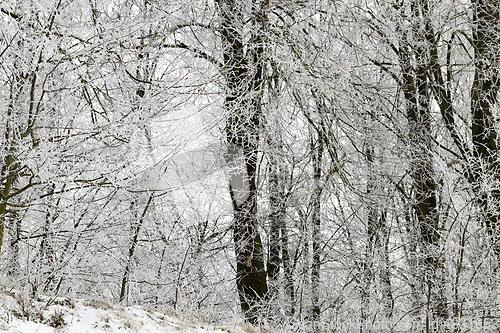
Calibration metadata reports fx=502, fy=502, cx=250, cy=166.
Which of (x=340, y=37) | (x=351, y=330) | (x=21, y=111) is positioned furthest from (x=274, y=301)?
(x=21, y=111)

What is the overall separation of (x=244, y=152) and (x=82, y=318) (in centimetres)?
396

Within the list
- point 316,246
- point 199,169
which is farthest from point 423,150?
point 199,169

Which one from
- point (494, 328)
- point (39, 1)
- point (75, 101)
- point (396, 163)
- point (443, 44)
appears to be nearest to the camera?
point (39, 1)

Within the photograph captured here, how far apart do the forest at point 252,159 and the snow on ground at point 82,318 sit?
1.01 meters

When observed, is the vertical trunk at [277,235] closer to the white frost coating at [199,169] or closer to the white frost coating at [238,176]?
the white frost coating at [238,176]

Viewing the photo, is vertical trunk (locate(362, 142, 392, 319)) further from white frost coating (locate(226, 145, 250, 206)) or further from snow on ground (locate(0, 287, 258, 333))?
snow on ground (locate(0, 287, 258, 333))

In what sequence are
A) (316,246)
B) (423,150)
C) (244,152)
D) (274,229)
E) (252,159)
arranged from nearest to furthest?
(244,152) → (252,159) → (423,150) → (274,229) → (316,246)

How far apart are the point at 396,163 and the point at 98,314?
5675mm

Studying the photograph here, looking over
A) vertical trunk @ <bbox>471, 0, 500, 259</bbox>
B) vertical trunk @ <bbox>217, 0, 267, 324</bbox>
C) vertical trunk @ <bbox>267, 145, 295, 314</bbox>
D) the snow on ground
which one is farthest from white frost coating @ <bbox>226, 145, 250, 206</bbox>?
vertical trunk @ <bbox>471, 0, 500, 259</bbox>

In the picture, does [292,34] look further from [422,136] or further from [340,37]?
[422,136]

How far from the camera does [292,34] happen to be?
6828 mm

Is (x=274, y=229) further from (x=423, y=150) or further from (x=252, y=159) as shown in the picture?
(x=423, y=150)

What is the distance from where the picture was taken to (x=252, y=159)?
7.76 m

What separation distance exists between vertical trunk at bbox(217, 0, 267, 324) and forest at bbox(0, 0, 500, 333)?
1.9 inches
